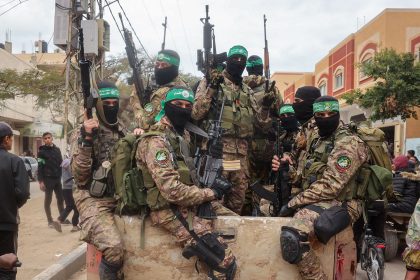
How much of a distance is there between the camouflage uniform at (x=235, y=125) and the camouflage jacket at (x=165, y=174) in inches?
55.1

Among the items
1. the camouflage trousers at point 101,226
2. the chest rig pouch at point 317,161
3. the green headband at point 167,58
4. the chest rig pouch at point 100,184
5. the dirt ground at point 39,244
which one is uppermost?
the green headband at point 167,58

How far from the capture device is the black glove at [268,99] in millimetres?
4801

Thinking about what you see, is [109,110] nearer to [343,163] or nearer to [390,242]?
[343,163]

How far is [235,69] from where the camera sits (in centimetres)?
486

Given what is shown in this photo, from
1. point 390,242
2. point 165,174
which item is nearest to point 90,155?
point 165,174

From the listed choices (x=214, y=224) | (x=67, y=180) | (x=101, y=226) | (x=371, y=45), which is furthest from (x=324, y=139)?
(x=371, y=45)

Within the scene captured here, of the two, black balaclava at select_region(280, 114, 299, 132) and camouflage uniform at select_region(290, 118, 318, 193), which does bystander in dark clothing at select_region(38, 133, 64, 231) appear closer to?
black balaclava at select_region(280, 114, 299, 132)

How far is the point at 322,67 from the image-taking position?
28.8m

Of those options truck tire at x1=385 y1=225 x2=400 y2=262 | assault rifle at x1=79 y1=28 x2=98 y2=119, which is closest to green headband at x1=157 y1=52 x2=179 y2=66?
assault rifle at x1=79 y1=28 x2=98 y2=119

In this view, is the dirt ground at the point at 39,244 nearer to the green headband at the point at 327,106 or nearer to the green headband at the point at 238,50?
the green headband at the point at 238,50

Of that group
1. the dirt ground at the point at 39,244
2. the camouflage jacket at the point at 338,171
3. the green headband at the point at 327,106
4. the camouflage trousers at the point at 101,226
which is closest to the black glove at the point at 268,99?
the green headband at the point at 327,106

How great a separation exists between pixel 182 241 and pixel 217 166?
2.45 feet

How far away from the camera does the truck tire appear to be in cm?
666

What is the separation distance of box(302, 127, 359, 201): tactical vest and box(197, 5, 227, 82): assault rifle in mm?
1398
